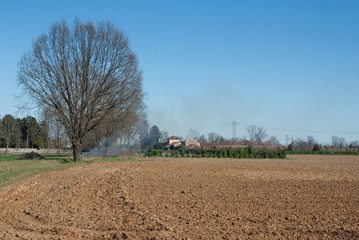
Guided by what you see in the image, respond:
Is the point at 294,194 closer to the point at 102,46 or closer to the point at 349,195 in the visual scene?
the point at 349,195

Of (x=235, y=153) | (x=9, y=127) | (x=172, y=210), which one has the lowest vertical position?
(x=172, y=210)

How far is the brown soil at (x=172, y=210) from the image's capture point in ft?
29.5

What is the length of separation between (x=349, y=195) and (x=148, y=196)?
8648 millimetres

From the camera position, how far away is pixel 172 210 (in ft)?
37.9

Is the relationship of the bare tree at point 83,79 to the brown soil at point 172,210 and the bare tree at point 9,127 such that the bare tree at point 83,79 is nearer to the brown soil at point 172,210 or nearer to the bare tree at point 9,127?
the brown soil at point 172,210

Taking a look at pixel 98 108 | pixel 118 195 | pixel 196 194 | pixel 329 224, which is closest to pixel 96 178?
pixel 118 195


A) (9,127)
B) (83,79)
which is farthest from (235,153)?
(9,127)

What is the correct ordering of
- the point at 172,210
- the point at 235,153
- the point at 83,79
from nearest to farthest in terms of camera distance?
the point at 172,210 → the point at 83,79 → the point at 235,153

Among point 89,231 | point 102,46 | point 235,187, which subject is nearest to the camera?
point 89,231

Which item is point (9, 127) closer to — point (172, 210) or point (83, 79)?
point (83, 79)

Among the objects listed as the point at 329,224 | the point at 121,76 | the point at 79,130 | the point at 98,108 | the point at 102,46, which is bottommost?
the point at 329,224

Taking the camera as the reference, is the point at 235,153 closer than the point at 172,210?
No

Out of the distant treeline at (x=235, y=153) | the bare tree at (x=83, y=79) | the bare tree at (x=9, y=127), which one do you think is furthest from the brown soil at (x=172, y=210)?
the bare tree at (x=9, y=127)

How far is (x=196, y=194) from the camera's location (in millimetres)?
14562
